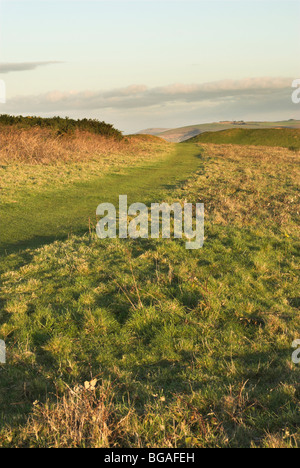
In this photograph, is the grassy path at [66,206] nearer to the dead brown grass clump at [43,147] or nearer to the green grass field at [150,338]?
the green grass field at [150,338]

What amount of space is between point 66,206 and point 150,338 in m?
9.17

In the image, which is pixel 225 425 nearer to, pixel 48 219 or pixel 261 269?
pixel 261 269

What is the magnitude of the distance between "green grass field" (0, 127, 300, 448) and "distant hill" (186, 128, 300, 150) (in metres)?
52.4

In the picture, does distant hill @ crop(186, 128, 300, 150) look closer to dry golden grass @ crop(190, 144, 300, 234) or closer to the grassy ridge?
the grassy ridge

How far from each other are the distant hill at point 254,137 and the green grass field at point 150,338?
52406mm

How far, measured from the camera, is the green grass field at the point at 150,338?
3152mm

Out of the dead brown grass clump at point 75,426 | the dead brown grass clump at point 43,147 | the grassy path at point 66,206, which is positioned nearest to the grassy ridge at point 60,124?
the dead brown grass clump at point 43,147

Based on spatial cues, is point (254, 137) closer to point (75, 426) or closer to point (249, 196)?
point (249, 196)

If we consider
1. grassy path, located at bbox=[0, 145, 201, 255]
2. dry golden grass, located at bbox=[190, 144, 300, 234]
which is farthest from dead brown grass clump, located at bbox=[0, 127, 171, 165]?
dry golden grass, located at bbox=[190, 144, 300, 234]

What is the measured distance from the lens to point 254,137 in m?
61.9

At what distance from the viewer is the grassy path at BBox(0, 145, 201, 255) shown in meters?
9.70

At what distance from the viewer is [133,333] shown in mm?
4926

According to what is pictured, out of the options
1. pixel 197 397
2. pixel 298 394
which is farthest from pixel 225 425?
pixel 298 394

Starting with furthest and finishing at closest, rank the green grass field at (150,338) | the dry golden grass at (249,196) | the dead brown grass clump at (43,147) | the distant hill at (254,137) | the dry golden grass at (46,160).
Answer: the distant hill at (254,137), the dead brown grass clump at (43,147), the dry golden grass at (46,160), the dry golden grass at (249,196), the green grass field at (150,338)
